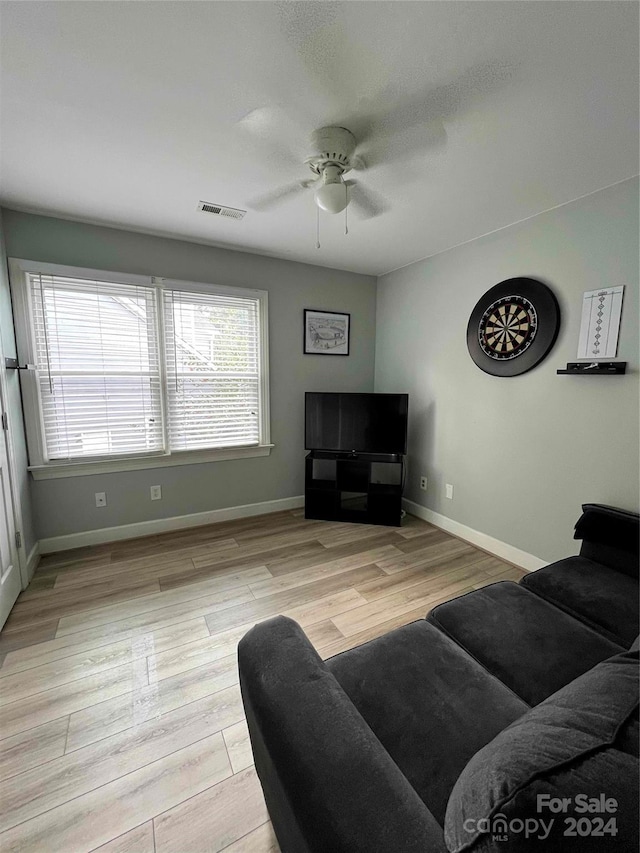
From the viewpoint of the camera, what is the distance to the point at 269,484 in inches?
141

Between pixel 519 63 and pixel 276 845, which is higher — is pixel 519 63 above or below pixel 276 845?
above

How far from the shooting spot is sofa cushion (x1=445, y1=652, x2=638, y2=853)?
439 mm

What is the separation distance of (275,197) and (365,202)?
558 millimetres

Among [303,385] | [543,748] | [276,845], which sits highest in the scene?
Answer: [303,385]

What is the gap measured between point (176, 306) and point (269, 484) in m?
1.83

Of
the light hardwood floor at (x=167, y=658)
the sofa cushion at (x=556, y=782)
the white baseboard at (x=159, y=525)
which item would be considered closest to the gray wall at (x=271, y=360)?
the white baseboard at (x=159, y=525)

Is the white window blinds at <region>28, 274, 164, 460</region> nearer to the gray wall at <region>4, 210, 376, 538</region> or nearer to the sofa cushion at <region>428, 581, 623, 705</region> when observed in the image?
the gray wall at <region>4, 210, 376, 538</region>

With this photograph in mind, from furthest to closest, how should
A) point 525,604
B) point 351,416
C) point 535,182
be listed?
point 351,416
point 535,182
point 525,604

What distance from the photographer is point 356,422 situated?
11.0 ft

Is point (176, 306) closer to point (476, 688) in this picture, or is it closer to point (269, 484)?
point (269, 484)

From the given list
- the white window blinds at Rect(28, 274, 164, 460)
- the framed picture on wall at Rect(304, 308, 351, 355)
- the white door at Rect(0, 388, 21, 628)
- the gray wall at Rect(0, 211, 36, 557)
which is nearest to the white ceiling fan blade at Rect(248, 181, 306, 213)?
the white window blinds at Rect(28, 274, 164, 460)

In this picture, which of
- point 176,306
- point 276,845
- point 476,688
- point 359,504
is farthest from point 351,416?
point 276,845

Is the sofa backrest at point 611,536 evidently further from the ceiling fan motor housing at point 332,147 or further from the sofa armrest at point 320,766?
the ceiling fan motor housing at point 332,147

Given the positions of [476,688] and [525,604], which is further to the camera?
[525,604]
